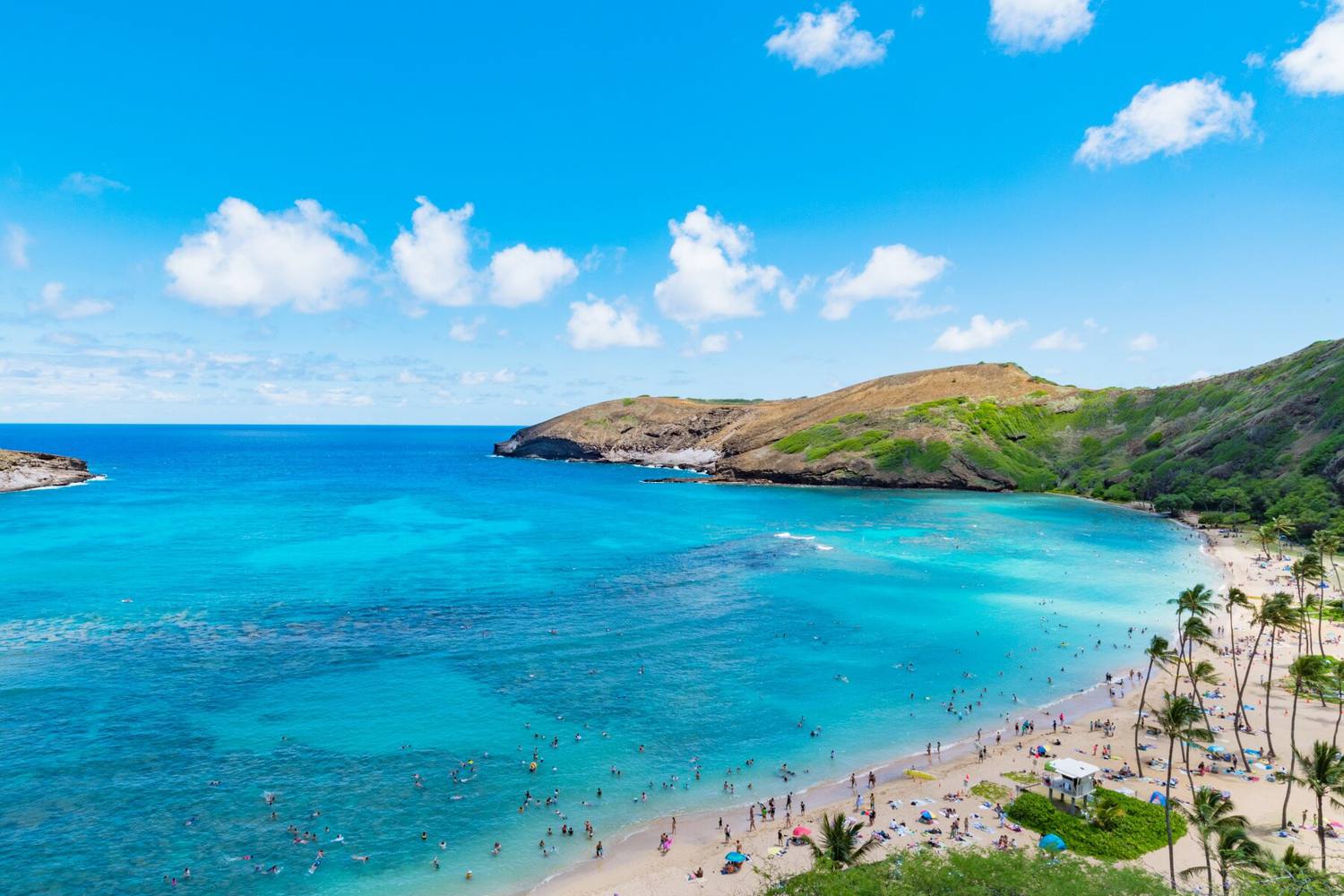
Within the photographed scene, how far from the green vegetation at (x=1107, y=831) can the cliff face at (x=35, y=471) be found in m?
209

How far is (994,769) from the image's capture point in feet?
150

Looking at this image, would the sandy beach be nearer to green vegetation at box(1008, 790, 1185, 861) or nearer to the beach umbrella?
green vegetation at box(1008, 790, 1185, 861)

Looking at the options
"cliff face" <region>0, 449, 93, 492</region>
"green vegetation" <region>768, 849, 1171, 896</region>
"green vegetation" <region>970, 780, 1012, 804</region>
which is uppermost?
"cliff face" <region>0, 449, 93, 492</region>

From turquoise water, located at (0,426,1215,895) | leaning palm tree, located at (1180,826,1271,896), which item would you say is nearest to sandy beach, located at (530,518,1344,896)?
turquoise water, located at (0,426,1215,895)

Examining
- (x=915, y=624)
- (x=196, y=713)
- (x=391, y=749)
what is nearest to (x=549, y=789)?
(x=391, y=749)

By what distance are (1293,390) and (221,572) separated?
192m

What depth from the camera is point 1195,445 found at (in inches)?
5950

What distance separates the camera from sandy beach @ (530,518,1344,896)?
3528 centimetres

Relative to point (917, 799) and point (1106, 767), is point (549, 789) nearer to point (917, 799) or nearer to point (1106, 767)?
point (917, 799)

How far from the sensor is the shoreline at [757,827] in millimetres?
34562

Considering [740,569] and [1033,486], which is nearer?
[740,569]

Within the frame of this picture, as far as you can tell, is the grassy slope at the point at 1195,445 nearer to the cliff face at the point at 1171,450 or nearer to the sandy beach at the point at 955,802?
the cliff face at the point at 1171,450

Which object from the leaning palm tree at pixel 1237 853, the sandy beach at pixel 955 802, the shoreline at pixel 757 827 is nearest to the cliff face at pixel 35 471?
the shoreline at pixel 757 827

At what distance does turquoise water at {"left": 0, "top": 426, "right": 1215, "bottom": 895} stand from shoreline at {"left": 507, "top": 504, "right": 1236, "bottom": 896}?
117 cm
